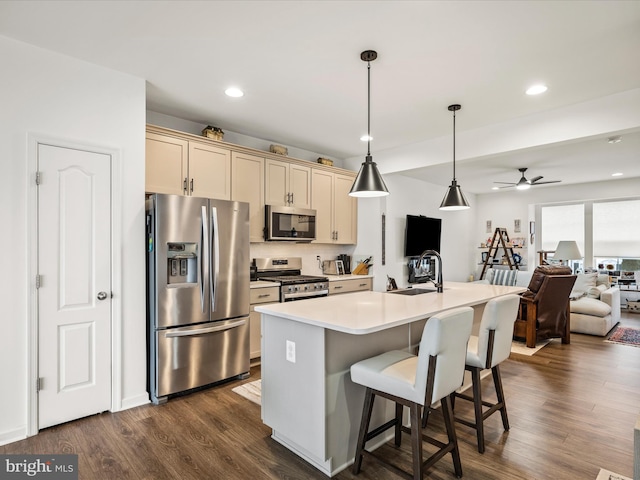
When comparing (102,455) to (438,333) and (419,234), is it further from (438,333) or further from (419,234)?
(419,234)

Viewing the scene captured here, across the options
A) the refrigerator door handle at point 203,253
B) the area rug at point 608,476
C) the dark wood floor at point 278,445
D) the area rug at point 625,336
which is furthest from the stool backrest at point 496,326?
the area rug at point 625,336

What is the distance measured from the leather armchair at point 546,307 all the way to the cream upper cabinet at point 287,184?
3233 mm

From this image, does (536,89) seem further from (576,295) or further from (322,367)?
(576,295)

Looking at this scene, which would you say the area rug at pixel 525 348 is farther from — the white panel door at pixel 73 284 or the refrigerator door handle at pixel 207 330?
the white panel door at pixel 73 284

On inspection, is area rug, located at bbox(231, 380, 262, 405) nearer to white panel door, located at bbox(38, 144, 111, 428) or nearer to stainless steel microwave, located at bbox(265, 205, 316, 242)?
white panel door, located at bbox(38, 144, 111, 428)

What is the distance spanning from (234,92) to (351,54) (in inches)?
47.5

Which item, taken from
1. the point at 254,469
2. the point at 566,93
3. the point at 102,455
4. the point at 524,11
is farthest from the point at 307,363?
the point at 566,93

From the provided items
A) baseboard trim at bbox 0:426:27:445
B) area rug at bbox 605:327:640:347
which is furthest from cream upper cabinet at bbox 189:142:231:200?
area rug at bbox 605:327:640:347

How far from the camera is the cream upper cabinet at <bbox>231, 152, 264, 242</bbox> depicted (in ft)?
13.7

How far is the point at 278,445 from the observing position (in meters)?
2.40

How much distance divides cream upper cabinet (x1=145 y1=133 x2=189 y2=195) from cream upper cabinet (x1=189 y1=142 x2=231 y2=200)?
0.08 meters

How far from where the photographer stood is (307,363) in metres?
2.17

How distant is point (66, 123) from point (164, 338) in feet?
6.04

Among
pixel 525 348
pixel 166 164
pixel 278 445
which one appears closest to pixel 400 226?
pixel 525 348
